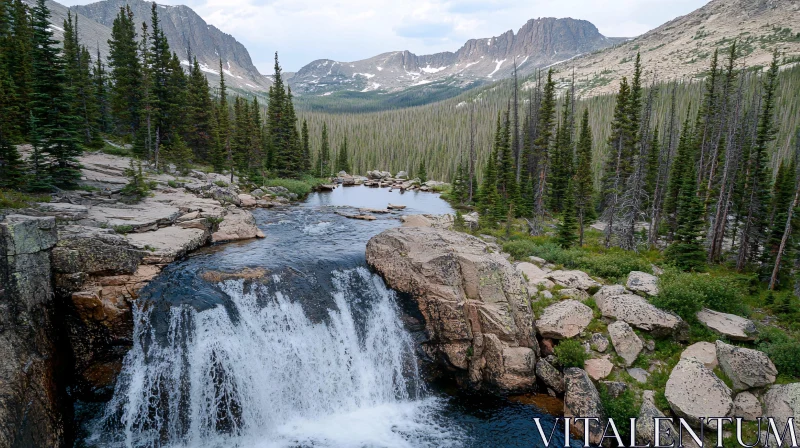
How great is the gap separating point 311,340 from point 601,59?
753 ft

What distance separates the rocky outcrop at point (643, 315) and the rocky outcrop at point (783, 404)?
318 cm

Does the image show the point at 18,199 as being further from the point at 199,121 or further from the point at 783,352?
the point at 199,121

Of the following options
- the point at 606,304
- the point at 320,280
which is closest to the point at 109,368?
the point at 320,280

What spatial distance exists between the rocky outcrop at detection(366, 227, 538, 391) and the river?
785mm

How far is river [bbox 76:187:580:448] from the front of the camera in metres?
11.7

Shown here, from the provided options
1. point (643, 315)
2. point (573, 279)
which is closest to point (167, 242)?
point (573, 279)

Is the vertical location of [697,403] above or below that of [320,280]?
below

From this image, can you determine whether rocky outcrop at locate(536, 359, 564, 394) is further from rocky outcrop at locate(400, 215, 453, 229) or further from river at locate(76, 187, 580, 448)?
rocky outcrop at locate(400, 215, 453, 229)

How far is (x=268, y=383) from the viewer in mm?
13000

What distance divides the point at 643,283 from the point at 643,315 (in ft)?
8.87

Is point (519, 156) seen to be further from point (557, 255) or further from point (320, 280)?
point (320, 280)

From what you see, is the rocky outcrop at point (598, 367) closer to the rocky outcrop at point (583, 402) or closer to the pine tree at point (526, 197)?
the rocky outcrop at point (583, 402)

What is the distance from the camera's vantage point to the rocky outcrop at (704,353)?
12.8m

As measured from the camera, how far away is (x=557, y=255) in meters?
22.8
